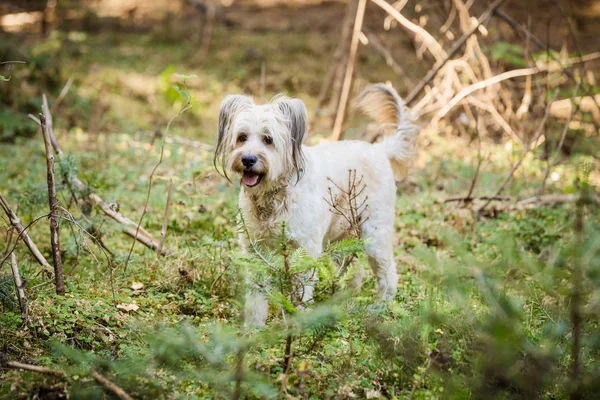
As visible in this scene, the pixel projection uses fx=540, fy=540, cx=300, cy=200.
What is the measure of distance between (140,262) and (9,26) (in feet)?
45.4

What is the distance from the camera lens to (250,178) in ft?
14.4

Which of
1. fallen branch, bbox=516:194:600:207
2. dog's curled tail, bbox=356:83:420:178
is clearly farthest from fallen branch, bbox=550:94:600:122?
dog's curled tail, bbox=356:83:420:178

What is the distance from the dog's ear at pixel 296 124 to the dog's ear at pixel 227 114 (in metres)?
Answer: 0.30

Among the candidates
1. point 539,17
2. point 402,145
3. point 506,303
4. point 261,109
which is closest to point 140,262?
point 261,109

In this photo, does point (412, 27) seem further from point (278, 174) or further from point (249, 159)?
point (249, 159)

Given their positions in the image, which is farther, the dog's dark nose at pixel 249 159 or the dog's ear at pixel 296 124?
the dog's ear at pixel 296 124

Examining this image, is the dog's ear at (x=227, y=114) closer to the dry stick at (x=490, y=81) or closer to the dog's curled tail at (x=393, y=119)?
the dog's curled tail at (x=393, y=119)

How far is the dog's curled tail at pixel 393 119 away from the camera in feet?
19.0

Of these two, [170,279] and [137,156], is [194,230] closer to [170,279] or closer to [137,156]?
[170,279]

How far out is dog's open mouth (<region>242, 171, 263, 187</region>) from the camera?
171 inches

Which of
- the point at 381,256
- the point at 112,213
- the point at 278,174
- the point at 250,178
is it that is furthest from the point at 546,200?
the point at 112,213

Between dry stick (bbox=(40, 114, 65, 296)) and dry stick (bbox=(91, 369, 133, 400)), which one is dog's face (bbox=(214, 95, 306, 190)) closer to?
dry stick (bbox=(40, 114, 65, 296))

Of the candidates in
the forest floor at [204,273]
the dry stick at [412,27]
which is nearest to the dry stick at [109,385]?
the forest floor at [204,273]

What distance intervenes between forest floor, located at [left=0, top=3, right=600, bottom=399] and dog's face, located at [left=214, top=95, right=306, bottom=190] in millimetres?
623
